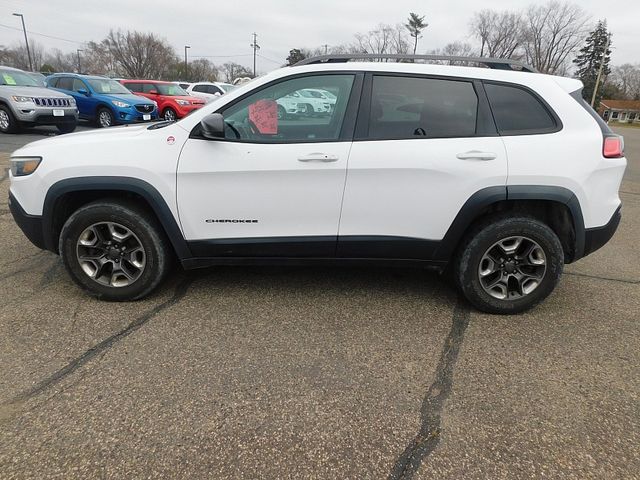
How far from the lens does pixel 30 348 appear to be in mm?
2682

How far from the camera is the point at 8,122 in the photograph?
1139 cm

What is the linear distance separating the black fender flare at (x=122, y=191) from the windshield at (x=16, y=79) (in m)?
11.0

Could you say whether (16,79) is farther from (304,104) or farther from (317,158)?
(317,158)

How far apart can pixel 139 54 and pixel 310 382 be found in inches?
3146

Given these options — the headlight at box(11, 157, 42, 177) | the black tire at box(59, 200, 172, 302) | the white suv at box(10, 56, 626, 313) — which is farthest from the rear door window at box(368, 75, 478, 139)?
the headlight at box(11, 157, 42, 177)

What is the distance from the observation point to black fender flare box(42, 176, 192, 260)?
3.02 meters

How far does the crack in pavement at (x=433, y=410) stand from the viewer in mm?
1949

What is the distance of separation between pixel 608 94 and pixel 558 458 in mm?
104063

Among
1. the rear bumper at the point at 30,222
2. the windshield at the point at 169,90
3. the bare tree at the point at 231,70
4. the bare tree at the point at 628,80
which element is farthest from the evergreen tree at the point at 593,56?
the rear bumper at the point at 30,222

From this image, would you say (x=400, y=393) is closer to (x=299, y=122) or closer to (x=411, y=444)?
(x=411, y=444)

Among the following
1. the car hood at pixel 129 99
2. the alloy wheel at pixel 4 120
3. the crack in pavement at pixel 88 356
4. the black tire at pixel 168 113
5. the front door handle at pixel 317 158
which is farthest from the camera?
the black tire at pixel 168 113

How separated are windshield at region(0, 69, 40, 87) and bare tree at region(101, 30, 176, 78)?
217 feet

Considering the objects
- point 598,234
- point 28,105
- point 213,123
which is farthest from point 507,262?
point 28,105

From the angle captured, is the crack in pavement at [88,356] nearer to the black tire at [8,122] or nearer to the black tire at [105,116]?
the black tire at [8,122]
